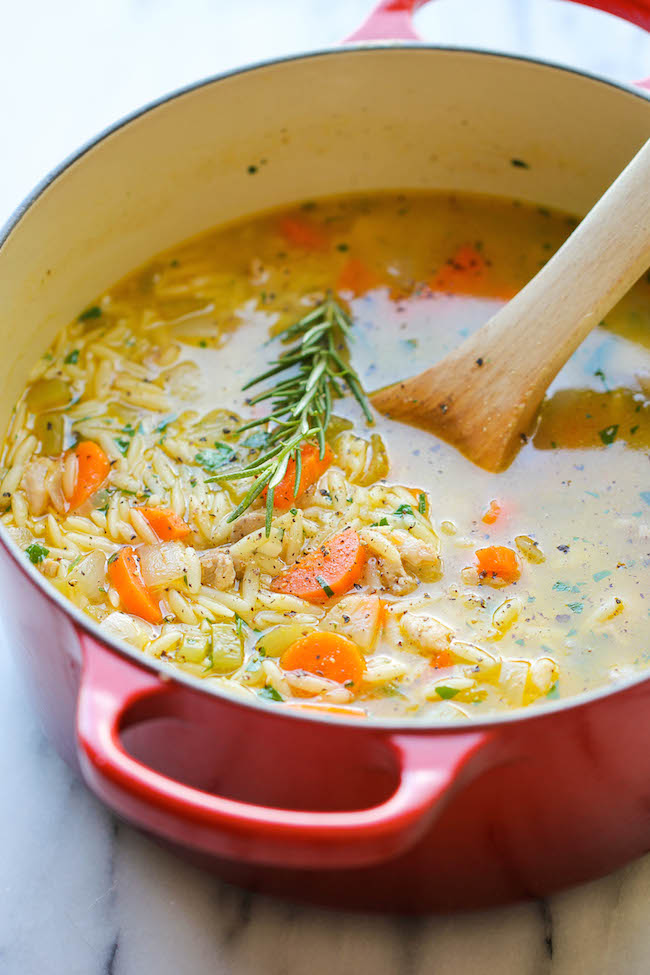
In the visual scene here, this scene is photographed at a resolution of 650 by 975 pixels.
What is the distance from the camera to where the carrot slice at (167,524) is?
95.9 inches

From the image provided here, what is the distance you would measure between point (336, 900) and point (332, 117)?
6.97ft

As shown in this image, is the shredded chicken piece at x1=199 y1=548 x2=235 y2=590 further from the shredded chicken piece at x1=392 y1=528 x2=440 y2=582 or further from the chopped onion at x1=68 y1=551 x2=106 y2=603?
the shredded chicken piece at x1=392 y1=528 x2=440 y2=582

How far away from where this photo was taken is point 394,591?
92.0 inches

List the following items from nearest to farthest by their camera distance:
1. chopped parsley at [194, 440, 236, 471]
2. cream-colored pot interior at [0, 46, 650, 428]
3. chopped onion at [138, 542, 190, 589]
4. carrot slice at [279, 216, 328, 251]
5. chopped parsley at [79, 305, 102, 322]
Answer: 1. chopped onion at [138, 542, 190, 589]
2. chopped parsley at [194, 440, 236, 471]
3. cream-colored pot interior at [0, 46, 650, 428]
4. chopped parsley at [79, 305, 102, 322]
5. carrot slice at [279, 216, 328, 251]

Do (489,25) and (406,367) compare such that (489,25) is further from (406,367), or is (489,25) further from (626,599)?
(626,599)

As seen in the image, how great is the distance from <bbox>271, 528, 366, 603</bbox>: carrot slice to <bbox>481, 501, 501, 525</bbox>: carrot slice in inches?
12.1

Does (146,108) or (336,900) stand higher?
(146,108)

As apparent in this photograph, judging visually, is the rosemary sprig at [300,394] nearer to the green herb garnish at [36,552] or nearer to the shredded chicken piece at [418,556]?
the shredded chicken piece at [418,556]

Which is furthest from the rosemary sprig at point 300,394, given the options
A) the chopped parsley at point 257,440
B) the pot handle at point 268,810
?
the pot handle at point 268,810

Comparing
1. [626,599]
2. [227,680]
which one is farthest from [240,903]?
[626,599]

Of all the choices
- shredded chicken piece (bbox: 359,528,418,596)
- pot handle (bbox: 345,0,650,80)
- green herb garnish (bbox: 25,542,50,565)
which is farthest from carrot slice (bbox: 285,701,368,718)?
pot handle (bbox: 345,0,650,80)

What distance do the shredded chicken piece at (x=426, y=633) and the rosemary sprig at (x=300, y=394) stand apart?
1.16 feet

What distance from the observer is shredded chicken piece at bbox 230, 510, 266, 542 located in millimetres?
2414

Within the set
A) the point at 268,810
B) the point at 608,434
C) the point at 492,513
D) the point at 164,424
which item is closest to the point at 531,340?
the point at 608,434
